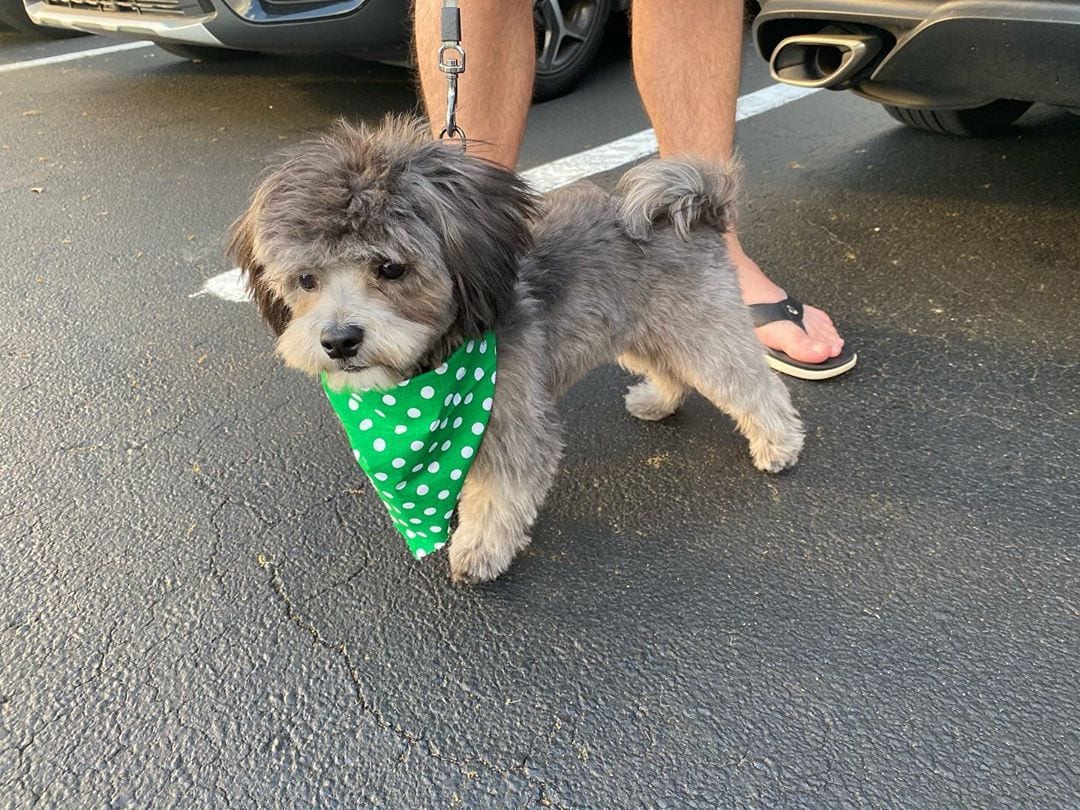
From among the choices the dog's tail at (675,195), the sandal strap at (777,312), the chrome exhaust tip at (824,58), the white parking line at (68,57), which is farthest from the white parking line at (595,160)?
the white parking line at (68,57)

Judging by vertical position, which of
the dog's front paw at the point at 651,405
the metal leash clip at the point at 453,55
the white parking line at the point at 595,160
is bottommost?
the white parking line at the point at 595,160

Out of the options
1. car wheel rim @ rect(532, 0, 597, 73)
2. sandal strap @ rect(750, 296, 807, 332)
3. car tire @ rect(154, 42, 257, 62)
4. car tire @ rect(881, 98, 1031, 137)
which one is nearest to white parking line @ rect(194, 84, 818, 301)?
car tire @ rect(881, 98, 1031, 137)

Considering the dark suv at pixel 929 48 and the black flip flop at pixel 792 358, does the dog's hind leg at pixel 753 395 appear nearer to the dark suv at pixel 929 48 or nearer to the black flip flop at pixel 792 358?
the black flip flop at pixel 792 358

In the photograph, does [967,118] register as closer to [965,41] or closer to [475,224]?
[965,41]

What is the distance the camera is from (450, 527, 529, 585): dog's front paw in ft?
7.32

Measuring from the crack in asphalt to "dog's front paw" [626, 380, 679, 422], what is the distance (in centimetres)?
130

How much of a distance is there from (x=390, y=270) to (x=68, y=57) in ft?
23.1

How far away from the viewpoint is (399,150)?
1854 mm

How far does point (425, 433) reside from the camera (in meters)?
2.09

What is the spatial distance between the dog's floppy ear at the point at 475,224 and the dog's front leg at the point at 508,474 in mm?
243

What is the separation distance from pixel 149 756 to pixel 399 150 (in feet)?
4.81

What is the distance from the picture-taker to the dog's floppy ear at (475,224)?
1849mm

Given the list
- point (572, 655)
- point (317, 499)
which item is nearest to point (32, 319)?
point (317, 499)

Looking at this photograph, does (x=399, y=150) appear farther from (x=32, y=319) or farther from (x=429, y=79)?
(x=32, y=319)
